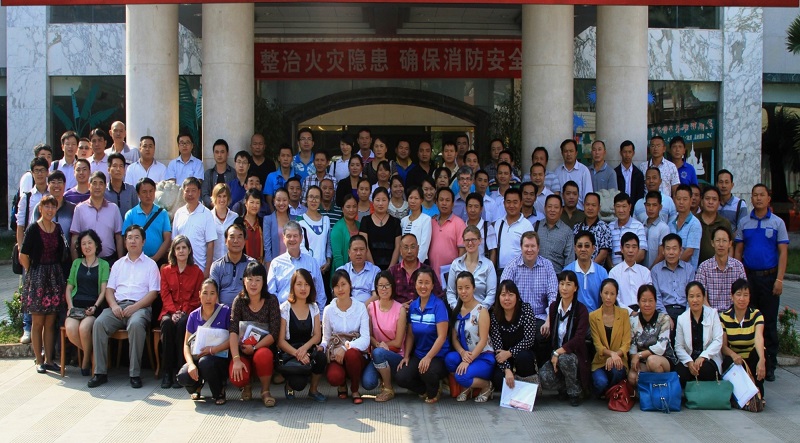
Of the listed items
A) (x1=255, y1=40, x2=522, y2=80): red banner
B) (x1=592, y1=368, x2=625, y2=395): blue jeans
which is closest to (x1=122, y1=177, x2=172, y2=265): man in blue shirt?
(x1=592, y1=368, x2=625, y2=395): blue jeans

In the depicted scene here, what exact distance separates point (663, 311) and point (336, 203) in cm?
362

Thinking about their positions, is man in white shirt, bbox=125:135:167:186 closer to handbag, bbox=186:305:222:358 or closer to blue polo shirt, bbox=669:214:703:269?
handbag, bbox=186:305:222:358

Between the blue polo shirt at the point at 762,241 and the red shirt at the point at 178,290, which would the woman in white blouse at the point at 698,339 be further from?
the red shirt at the point at 178,290

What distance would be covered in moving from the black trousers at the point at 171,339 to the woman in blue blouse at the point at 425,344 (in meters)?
1.95

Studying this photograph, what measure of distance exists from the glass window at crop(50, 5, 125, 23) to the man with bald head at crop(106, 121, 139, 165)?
26.1ft

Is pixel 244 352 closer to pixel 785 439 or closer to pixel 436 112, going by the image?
pixel 785 439

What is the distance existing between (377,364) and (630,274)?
2.45 metres

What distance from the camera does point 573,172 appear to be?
9812 mm

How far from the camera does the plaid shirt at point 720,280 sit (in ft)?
25.1

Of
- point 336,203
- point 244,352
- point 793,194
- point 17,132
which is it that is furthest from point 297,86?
point 793,194

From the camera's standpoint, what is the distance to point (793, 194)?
1942 centimetres

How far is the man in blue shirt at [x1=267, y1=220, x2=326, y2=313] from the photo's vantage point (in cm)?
758

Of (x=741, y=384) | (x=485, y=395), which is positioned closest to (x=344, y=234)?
(x=485, y=395)

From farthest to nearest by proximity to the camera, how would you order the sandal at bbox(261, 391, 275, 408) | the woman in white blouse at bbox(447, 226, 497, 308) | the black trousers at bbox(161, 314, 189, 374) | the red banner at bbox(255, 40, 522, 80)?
the red banner at bbox(255, 40, 522, 80)
the woman in white blouse at bbox(447, 226, 497, 308)
the black trousers at bbox(161, 314, 189, 374)
the sandal at bbox(261, 391, 275, 408)
